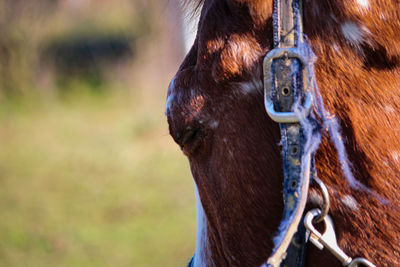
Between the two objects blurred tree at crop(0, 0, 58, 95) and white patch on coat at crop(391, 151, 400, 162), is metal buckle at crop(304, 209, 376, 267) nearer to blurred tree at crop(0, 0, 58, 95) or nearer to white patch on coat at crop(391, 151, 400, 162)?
white patch on coat at crop(391, 151, 400, 162)

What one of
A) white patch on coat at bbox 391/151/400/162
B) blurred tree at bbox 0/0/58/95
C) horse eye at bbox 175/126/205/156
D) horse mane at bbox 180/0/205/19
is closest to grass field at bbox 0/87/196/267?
blurred tree at bbox 0/0/58/95

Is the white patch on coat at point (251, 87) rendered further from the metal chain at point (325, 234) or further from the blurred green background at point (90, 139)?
the blurred green background at point (90, 139)

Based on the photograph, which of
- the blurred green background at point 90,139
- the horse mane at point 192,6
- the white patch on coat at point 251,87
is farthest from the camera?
the blurred green background at point 90,139

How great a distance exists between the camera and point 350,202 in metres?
1.15

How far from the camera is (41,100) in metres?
11.3

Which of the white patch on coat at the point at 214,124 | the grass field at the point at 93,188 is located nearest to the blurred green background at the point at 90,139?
the grass field at the point at 93,188

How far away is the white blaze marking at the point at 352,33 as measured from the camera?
1.13 metres

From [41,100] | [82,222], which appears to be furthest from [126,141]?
[41,100]

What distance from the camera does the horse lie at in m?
1.13

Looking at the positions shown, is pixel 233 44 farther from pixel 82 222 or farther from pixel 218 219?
pixel 82 222

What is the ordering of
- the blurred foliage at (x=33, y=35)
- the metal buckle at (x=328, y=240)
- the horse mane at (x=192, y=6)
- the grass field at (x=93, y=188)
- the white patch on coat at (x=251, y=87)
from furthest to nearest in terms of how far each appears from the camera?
the blurred foliage at (x=33, y=35)
the grass field at (x=93, y=188)
the horse mane at (x=192, y=6)
the white patch on coat at (x=251, y=87)
the metal buckle at (x=328, y=240)

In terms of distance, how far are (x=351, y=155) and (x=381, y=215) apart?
0.16m

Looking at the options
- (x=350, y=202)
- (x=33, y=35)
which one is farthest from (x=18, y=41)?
(x=350, y=202)

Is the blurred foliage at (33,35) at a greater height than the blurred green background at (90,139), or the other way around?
the blurred foliage at (33,35)
